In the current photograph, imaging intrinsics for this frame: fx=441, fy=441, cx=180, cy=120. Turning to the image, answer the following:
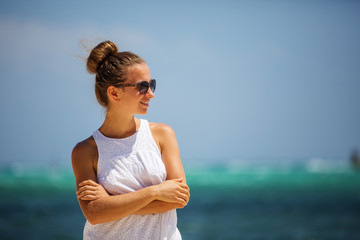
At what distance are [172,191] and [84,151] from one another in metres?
0.55

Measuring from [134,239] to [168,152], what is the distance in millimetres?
Result: 519

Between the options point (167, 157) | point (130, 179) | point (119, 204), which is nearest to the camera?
point (119, 204)

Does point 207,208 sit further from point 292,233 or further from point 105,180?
point 105,180

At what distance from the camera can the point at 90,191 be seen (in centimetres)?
234

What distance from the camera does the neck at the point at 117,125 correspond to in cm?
255

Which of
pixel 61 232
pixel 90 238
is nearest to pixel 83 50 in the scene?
pixel 90 238

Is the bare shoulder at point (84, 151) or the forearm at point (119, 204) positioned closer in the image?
the forearm at point (119, 204)

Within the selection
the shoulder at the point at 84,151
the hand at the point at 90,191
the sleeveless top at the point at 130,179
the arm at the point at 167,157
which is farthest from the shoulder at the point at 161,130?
the hand at the point at 90,191

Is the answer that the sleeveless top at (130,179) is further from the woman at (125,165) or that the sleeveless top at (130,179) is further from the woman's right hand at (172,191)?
the woman's right hand at (172,191)

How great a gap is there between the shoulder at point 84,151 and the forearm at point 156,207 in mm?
403

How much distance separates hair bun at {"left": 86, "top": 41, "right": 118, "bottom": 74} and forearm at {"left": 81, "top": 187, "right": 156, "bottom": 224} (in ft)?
2.49

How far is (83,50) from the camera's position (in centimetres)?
258

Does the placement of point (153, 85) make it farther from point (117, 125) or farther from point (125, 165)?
point (125, 165)

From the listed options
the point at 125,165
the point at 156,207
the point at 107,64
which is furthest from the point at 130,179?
the point at 107,64
